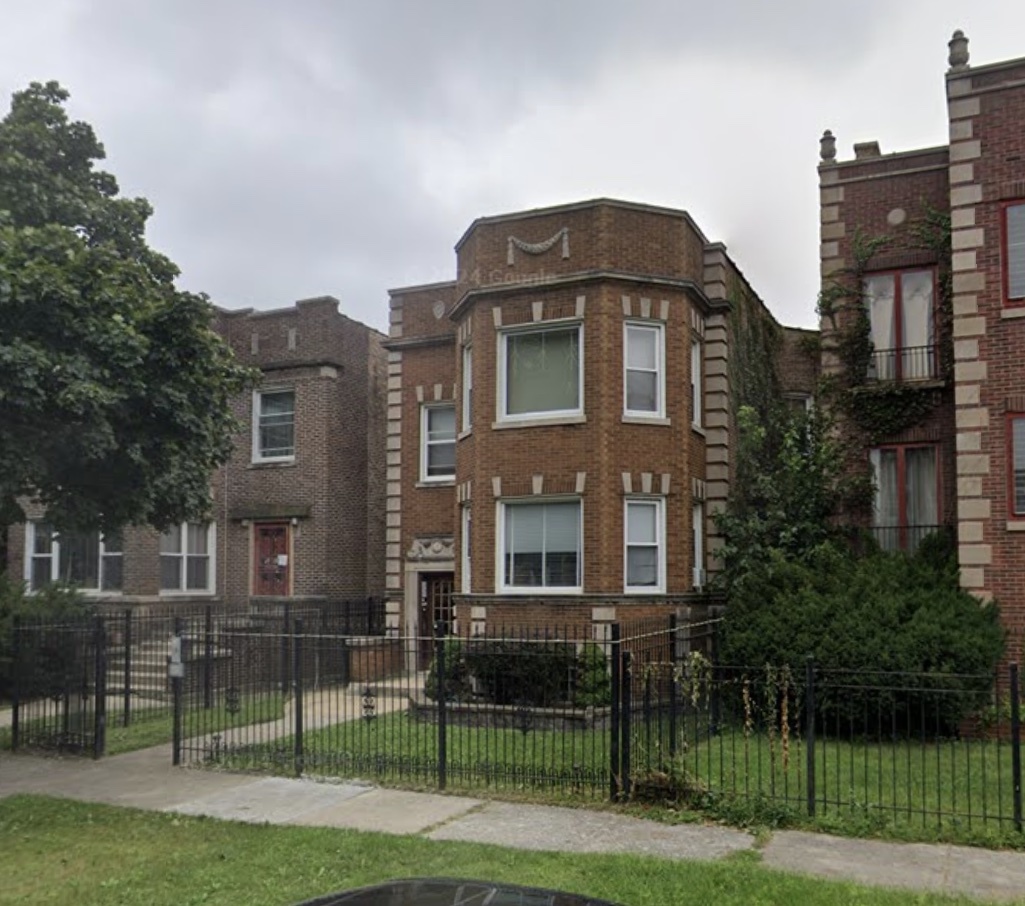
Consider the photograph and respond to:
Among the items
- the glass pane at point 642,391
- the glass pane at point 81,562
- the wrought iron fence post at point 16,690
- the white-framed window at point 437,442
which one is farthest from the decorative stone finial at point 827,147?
the glass pane at point 81,562

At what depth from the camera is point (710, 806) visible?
29.9ft

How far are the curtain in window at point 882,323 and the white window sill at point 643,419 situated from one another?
378 centimetres

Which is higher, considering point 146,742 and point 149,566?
point 149,566

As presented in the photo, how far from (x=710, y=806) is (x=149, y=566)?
55.2 feet

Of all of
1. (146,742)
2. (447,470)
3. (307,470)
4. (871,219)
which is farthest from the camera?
(307,470)

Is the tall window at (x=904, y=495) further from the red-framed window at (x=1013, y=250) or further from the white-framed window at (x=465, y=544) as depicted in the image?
the white-framed window at (x=465, y=544)

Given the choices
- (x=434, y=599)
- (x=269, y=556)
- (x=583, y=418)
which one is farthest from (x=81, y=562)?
(x=583, y=418)

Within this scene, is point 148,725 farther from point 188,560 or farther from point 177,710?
point 188,560

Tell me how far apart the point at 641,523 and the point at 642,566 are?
0.71 metres

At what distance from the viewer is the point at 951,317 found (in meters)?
16.2

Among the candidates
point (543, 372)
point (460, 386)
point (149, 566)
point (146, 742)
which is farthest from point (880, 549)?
point (149, 566)

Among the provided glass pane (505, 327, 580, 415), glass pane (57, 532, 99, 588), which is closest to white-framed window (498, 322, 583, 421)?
glass pane (505, 327, 580, 415)

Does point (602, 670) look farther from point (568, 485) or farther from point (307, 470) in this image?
point (307, 470)

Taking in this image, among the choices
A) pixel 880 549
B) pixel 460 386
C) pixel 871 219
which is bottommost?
pixel 880 549
